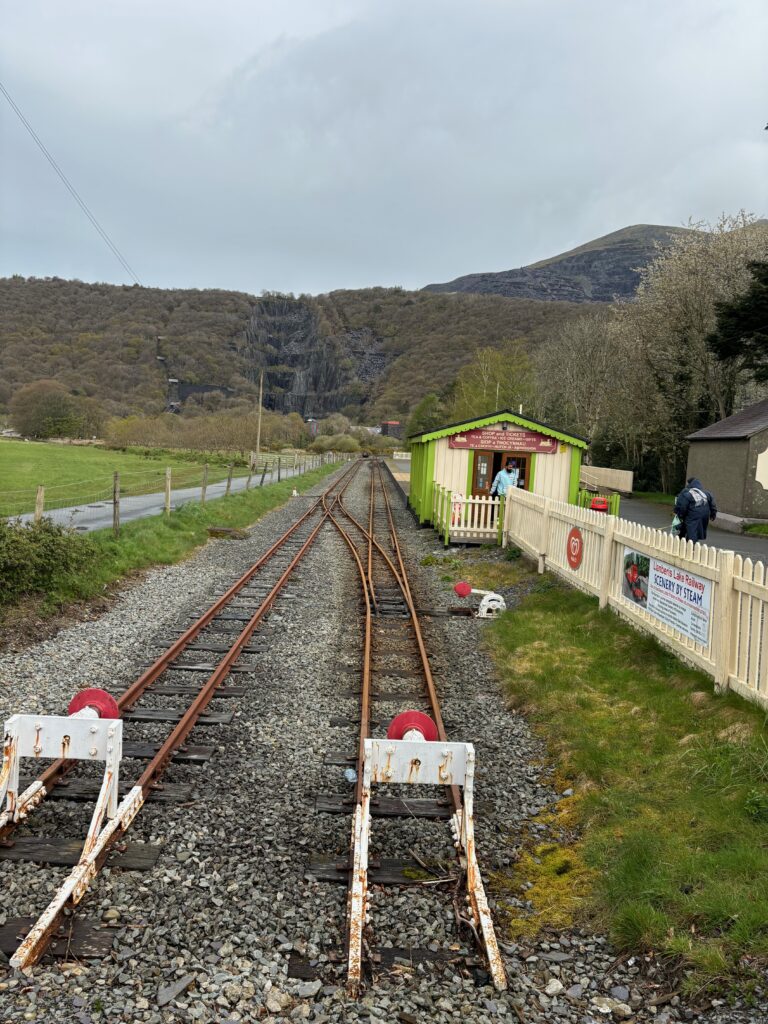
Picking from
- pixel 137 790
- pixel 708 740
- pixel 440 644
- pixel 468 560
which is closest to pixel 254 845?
pixel 137 790

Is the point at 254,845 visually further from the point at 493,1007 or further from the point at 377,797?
the point at 493,1007

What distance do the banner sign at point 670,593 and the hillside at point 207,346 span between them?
95.5 meters

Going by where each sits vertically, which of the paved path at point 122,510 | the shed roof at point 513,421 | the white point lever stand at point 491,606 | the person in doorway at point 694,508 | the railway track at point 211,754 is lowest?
the railway track at point 211,754

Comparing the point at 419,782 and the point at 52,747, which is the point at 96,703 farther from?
the point at 419,782

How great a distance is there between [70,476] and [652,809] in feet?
99.6

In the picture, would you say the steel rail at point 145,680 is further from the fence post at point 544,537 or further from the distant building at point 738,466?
the distant building at point 738,466

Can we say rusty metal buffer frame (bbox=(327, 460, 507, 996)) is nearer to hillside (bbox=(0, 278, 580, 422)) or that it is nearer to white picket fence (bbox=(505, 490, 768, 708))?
white picket fence (bbox=(505, 490, 768, 708))

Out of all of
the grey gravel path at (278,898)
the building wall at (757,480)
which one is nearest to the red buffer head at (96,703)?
the grey gravel path at (278,898)

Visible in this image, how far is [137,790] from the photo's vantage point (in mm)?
4801

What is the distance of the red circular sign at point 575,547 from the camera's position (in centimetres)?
1110

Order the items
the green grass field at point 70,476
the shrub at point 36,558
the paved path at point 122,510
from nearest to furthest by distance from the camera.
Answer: the shrub at point 36,558
the paved path at point 122,510
the green grass field at point 70,476

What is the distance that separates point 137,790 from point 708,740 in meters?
4.16

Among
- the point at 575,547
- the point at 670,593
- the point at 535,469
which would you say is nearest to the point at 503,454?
the point at 535,469

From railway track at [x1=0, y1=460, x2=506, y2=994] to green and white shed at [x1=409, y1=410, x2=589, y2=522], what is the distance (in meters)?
7.83
